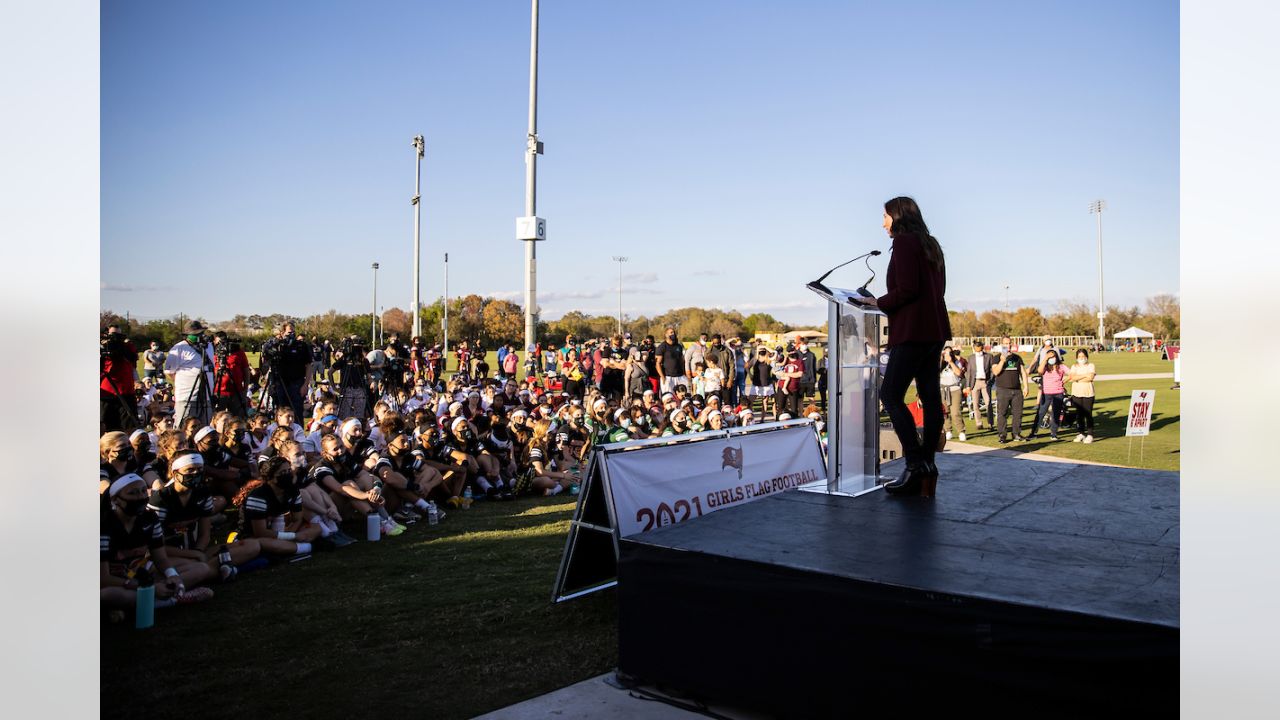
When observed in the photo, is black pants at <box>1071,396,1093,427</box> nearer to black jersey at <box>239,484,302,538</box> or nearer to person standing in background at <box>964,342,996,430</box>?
person standing in background at <box>964,342,996,430</box>

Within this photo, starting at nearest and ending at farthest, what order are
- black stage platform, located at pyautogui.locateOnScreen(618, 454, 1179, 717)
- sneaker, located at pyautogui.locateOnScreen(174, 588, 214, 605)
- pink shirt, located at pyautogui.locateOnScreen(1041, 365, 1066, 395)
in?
1. black stage platform, located at pyautogui.locateOnScreen(618, 454, 1179, 717)
2. sneaker, located at pyautogui.locateOnScreen(174, 588, 214, 605)
3. pink shirt, located at pyautogui.locateOnScreen(1041, 365, 1066, 395)

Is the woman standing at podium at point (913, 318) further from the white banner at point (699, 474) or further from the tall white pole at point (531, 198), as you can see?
the tall white pole at point (531, 198)

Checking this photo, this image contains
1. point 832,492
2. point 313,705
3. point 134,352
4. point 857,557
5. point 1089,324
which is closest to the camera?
point 857,557

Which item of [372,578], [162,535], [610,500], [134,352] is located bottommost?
[372,578]

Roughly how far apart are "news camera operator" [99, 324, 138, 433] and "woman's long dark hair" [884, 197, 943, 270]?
912 cm

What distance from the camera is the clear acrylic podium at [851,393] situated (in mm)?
4496

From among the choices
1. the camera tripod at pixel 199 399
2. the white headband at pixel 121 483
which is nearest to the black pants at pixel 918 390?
the white headband at pixel 121 483

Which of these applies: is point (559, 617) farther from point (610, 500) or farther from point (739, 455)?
point (739, 455)

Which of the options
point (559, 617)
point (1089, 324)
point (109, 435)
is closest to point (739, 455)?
point (559, 617)

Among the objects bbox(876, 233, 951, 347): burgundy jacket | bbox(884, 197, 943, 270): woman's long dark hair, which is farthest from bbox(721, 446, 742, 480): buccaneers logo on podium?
bbox(884, 197, 943, 270): woman's long dark hair

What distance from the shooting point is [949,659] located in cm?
270

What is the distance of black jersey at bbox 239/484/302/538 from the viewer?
6.29 metres

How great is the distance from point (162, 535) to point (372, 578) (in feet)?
4.54

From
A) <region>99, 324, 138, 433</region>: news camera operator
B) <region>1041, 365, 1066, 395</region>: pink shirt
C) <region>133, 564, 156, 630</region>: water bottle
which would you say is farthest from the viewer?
<region>1041, 365, 1066, 395</region>: pink shirt
